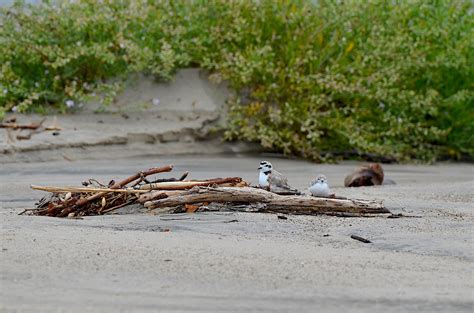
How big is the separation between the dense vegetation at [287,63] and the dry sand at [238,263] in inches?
163

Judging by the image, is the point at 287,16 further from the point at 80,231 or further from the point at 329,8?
the point at 80,231

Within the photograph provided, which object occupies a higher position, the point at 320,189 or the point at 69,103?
the point at 69,103

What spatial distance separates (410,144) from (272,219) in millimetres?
5481

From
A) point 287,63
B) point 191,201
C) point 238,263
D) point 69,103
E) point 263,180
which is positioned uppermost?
point 287,63

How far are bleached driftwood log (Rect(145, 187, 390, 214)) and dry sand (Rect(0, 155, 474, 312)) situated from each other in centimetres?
12

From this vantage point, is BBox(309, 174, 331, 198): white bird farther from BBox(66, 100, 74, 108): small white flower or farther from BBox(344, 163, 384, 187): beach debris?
BBox(66, 100, 74, 108): small white flower

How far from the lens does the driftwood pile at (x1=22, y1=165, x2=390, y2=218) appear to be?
482cm

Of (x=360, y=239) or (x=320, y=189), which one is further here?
(x=320, y=189)

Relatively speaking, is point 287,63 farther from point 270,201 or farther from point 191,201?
point 191,201

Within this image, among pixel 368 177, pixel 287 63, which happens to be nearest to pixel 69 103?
pixel 287 63

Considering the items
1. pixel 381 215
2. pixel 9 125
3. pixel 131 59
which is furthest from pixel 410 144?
pixel 381 215

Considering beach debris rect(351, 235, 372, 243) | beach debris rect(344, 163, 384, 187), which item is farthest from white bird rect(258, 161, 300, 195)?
beach debris rect(344, 163, 384, 187)

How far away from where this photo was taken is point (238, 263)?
359 cm

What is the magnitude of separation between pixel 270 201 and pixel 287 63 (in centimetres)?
494
